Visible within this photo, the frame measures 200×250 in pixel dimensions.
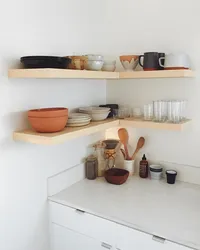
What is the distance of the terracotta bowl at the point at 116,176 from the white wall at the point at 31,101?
0.26 meters

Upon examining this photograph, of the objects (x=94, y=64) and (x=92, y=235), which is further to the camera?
(x=94, y=64)

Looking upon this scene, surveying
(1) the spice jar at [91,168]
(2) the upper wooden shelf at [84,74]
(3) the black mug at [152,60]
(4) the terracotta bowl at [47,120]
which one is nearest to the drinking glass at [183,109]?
(2) the upper wooden shelf at [84,74]

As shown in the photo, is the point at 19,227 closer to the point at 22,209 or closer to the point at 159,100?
the point at 22,209

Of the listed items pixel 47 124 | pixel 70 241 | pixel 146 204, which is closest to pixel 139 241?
pixel 146 204

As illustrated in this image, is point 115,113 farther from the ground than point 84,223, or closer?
farther from the ground

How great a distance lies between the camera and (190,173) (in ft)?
6.39

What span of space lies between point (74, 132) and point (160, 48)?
35.8 inches

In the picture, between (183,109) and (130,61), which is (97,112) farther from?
(183,109)

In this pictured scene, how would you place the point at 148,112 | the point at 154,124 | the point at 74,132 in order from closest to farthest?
the point at 74,132
the point at 154,124
the point at 148,112

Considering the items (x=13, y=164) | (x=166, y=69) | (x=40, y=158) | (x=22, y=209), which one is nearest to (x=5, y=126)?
(x=13, y=164)

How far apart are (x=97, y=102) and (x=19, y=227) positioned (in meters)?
1.04

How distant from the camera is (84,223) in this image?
63.3 inches

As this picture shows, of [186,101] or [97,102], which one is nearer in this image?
[186,101]

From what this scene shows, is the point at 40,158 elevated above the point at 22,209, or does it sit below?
above
